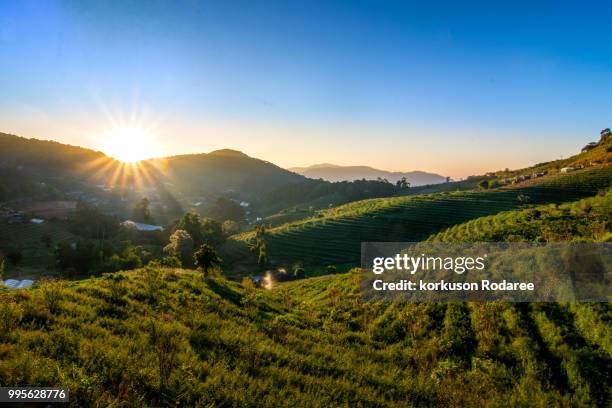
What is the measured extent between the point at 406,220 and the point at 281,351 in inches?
2784

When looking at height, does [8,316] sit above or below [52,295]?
above

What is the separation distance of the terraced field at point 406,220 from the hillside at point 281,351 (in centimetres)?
5087

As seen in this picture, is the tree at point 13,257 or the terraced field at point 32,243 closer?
the terraced field at point 32,243

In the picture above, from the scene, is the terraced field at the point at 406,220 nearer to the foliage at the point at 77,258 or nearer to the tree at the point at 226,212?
the foliage at the point at 77,258

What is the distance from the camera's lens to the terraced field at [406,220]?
6550cm

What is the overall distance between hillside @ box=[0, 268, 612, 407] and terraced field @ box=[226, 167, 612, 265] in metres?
50.9

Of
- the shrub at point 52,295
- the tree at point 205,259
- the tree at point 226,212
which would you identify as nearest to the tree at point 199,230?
the tree at point 226,212

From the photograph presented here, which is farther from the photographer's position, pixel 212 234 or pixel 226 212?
pixel 226 212

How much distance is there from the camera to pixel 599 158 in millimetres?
86688

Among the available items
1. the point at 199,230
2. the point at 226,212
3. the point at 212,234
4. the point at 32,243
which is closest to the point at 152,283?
the point at 212,234

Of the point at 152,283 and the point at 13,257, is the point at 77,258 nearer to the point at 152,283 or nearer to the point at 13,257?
the point at 13,257

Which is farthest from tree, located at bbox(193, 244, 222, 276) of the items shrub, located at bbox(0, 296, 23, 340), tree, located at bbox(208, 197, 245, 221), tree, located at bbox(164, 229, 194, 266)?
tree, located at bbox(208, 197, 245, 221)

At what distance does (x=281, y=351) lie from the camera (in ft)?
28.2

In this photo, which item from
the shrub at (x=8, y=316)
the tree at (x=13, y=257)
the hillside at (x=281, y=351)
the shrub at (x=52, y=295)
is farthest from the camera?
the tree at (x=13, y=257)
